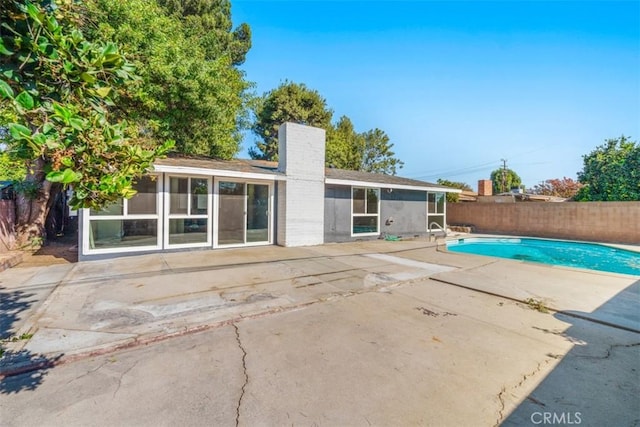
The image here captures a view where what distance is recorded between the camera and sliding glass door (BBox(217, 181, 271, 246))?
358 inches

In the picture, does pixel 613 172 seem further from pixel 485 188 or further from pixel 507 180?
pixel 507 180

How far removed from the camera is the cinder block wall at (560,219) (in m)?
13.0

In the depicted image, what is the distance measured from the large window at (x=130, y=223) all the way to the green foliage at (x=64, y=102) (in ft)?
21.4

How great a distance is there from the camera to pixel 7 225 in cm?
812

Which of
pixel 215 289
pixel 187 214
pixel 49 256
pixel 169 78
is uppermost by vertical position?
pixel 169 78

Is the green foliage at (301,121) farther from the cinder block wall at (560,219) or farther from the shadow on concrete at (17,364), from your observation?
the shadow on concrete at (17,364)

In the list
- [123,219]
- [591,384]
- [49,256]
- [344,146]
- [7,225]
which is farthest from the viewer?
[344,146]

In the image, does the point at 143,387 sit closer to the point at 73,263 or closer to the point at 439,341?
the point at 439,341

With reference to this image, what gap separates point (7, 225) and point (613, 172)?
1026 inches

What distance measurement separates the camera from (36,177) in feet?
29.5

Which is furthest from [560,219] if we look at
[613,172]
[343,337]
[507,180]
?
[507,180]

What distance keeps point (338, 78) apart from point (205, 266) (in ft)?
43.2

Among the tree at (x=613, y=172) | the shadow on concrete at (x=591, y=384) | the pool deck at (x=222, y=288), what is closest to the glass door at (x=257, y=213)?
the pool deck at (x=222, y=288)

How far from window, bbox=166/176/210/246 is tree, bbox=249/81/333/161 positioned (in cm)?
1581
